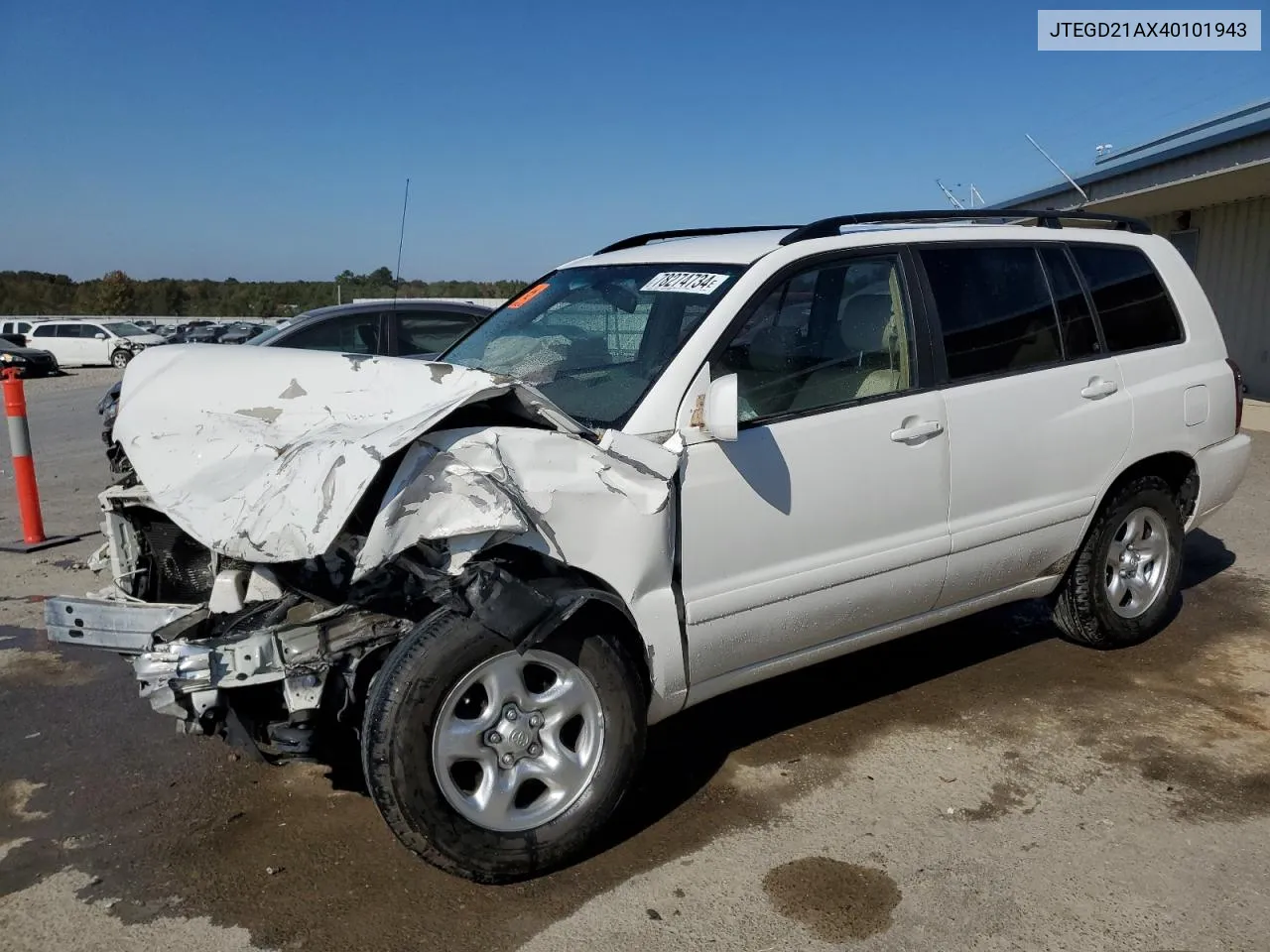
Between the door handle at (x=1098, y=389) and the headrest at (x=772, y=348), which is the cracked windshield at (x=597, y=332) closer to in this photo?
the headrest at (x=772, y=348)

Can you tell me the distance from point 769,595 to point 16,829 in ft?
8.43

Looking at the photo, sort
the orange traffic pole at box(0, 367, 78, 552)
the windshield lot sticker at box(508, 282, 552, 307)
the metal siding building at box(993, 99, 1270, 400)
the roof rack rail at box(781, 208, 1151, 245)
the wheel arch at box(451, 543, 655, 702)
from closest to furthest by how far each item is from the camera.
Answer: the wheel arch at box(451, 543, 655, 702), the roof rack rail at box(781, 208, 1151, 245), the windshield lot sticker at box(508, 282, 552, 307), the orange traffic pole at box(0, 367, 78, 552), the metal siding building at box(993, 99, 1270, 400)

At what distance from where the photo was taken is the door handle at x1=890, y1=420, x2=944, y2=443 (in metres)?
3.77

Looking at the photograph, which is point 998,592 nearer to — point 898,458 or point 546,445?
point 898,458

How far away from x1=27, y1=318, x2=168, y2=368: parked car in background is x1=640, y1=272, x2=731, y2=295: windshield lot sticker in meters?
31.6

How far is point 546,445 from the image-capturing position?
9.97 ft

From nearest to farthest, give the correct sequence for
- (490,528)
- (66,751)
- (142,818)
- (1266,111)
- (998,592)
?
1. (490,528)
2. (142,818)
3. (66,751)
4. (998,592)
5. (1266,111)

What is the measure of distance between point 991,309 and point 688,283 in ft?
4.30

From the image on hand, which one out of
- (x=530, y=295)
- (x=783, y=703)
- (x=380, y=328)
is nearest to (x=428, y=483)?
(x=530, y=295)

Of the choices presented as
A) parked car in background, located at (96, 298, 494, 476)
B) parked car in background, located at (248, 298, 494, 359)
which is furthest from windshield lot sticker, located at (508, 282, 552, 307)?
parked car in background, located at (248, 298, 494, 359)

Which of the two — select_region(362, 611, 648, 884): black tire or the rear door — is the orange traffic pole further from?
the rear door

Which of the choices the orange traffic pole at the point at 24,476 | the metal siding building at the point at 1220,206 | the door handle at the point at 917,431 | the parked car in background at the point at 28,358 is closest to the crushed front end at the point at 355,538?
the door handle at the point at 917,431

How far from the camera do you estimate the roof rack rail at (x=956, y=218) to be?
3.91 meters

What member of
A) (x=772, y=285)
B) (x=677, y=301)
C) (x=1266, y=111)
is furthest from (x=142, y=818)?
(x=1266, y=111)
